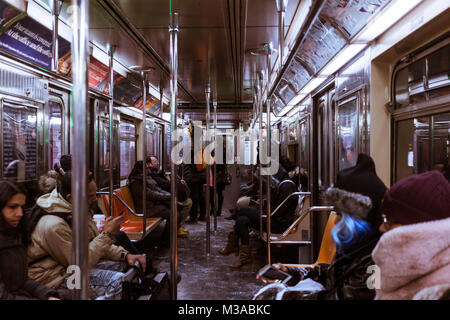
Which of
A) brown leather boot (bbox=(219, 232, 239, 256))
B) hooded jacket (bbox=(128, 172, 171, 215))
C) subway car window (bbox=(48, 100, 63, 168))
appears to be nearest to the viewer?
subway car window (bbox=(48, 100, 63, 168))

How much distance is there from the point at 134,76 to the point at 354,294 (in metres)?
5.42

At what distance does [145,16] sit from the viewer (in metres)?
3.31

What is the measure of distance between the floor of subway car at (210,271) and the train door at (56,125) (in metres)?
1.87

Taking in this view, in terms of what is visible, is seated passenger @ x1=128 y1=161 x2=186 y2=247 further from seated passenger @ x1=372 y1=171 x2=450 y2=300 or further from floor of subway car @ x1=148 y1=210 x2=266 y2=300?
seated passenger @ x1=372 y1=171 x2=450 y2=300

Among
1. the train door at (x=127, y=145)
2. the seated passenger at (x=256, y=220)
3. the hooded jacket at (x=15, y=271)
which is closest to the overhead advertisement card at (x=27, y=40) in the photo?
the hooded jacket at (x=15, y=271)

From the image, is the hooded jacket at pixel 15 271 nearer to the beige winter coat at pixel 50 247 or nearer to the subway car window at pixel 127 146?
the beige winter coat at pixel 50 247

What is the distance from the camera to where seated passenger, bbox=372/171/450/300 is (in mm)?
1146

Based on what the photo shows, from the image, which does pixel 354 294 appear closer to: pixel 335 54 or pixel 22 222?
pixel 22 222

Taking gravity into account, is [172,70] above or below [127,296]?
above

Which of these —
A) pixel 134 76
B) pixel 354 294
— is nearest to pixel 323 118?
pixel 354 294

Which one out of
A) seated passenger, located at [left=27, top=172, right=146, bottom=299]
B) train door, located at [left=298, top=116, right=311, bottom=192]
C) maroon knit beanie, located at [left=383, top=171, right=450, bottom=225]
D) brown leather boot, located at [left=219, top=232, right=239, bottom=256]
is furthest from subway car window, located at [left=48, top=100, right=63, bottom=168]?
maroon knit beanie, located at [left=383, top=171, right=450, bottom=225]

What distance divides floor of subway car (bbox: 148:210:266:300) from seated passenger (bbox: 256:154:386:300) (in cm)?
188

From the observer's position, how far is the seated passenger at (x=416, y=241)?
3.76 feet

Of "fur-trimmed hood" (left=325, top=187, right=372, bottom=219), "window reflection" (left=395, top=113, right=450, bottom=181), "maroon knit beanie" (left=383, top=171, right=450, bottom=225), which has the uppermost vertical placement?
"window reflection" (left=395, top=113, right=450, bottom=181)
